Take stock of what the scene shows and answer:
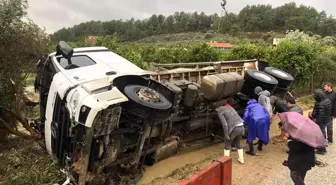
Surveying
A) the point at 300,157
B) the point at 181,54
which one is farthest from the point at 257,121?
the point at 181,54

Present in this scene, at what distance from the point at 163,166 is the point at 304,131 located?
3138 millimetres

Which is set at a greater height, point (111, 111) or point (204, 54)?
point (111, 111)

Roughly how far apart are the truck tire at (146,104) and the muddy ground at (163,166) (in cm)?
155

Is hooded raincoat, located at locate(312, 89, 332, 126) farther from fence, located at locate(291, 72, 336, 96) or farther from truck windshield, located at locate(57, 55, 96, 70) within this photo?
fence, located at locate(291, 72, 336, 96)

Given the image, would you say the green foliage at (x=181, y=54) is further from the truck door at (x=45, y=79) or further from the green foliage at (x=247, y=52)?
the truck door at (x=45, y=79)

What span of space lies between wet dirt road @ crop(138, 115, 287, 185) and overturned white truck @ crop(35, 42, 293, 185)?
0.25 meters

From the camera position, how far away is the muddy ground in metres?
5.21

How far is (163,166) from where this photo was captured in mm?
6516

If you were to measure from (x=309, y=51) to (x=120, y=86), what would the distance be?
1184 centimetres

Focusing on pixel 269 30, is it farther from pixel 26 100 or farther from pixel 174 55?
pixel 26 100

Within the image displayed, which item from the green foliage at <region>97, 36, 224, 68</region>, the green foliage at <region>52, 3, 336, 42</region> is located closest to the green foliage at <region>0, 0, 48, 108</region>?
the green foliage at <region>97, 36, 224, 68</region>

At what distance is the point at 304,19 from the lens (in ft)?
311

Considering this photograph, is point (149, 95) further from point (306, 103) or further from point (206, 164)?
point (306, 103)

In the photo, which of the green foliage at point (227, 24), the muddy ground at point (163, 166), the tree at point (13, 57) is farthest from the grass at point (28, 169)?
the green foliage at point (227, 24)
